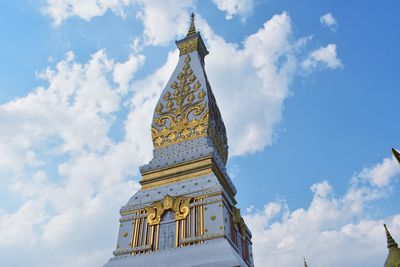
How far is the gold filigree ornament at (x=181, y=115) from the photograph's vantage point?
14695mm

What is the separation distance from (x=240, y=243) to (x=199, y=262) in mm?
3046

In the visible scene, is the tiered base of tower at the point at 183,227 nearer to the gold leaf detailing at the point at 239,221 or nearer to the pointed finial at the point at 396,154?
the gold leaf detailing at the point at 239,221

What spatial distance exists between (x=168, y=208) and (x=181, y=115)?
4.52 meters

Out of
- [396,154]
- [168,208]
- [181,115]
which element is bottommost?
[396,154]

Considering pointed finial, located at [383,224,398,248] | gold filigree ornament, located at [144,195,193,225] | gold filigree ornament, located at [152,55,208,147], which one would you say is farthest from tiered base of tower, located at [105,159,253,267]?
pointed finial, located at [383,224,398,248]

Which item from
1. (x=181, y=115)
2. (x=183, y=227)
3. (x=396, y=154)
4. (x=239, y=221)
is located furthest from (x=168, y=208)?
(x=396, y=154)

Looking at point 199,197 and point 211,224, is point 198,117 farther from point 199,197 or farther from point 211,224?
point 211,224

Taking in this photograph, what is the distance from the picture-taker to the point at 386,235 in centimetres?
1210

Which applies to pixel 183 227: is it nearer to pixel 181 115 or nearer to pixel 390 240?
pixel 181 115

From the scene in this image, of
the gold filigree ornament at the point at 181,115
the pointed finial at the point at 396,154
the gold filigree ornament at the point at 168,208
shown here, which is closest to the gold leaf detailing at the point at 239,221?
the gold filigree ornament at the point at 168,208

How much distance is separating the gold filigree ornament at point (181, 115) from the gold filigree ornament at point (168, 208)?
3117 millimetres

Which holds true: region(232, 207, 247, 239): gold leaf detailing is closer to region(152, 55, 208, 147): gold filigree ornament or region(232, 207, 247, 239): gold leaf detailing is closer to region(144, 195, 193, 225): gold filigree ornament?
region(144, 195, 193, 225): gold filigree ornament

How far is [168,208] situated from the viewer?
12055 millimetres

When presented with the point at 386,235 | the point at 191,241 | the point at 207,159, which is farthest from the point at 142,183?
the point at 386,235
